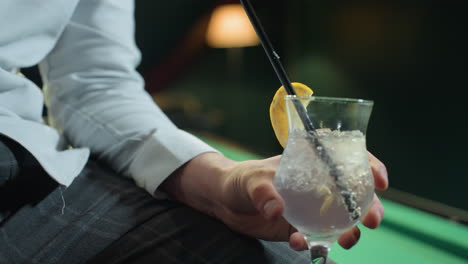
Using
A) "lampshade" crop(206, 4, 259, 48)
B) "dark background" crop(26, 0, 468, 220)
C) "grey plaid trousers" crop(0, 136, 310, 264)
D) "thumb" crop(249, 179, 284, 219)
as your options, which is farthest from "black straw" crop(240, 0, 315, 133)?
Result: "lampshade" crop(206, 4, 259, 48)

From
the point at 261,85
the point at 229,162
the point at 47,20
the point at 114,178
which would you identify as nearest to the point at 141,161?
the point at 114,178

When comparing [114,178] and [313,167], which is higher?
[313,167]

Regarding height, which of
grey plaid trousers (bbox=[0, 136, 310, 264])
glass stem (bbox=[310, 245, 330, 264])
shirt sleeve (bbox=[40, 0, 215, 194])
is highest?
shirt sleeve (bbox=[40, 0, 215, 194])

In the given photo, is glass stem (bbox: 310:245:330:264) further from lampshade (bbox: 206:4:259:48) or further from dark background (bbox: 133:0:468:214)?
lampshade (bbox: 206:4:259:48)

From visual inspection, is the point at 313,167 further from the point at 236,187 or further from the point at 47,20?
the point at 47,20

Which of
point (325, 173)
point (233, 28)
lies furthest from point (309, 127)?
point (233, 28)

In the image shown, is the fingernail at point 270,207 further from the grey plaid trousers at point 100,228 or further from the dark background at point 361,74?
the dark background at point 361,74

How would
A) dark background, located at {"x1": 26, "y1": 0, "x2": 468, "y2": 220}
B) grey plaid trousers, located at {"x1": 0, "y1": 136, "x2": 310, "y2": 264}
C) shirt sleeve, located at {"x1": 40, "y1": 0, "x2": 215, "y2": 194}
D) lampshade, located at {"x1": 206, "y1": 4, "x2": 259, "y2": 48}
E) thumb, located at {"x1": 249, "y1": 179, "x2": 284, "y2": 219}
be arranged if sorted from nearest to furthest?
thumb, located at {"x1": 249, "y1": 179, "x2": 284, "y2": 219}
grey plaid trousers, located at {"x1": 0, "y1": 136, "x2": 310, "y2": 264}
shirt sleeve, located at {"x1": 40, "y1": 0, "x2": 215, "y2": 194}
dark background, located at {"x1": 26, "y1": 0, "x2": 468, "y2": 220}
lampshade, located at {"x1": 206, "y1": 4, "x2": 259, "y2": 48}
